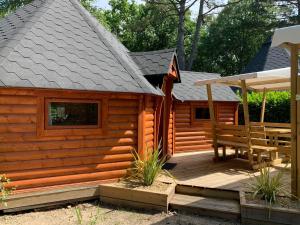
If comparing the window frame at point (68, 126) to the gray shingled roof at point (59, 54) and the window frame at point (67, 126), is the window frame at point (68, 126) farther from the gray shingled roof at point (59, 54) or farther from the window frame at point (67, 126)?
the gray shingled roof at point (59, 54)

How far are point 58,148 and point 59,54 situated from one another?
214 centimetres

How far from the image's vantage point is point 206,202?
672cm

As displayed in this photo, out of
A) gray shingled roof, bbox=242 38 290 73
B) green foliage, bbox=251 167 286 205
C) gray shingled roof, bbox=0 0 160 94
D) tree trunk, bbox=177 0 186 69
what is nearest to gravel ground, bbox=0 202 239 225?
green foliage, bbox=251 167 286 205

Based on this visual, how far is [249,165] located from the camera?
9.34 meters

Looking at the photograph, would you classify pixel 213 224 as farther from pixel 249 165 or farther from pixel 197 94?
pixel 197 94

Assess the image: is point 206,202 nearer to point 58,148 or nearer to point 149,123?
point 149,123

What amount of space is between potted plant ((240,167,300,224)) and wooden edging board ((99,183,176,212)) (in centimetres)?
151

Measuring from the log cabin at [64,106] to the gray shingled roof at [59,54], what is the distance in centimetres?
2

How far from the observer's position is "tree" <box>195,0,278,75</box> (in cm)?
3170

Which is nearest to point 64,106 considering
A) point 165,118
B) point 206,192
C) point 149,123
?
point 149,123

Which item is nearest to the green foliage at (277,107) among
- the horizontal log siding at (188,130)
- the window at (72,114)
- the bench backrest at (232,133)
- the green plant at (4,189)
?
the horizontal log siding at (188,130)

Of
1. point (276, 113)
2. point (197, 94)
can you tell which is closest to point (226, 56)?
point (276, 113)

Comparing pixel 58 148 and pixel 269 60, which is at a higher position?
pixel 269 60

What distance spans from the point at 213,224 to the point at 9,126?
168 inches
